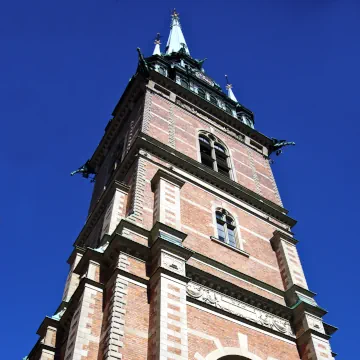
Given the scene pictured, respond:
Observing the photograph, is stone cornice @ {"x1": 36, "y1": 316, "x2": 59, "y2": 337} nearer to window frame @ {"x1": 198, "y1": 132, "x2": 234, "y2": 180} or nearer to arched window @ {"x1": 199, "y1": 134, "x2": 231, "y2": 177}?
window frame @ {"x1": 198, "y1": 132, "x2": 234, "y2": 180}

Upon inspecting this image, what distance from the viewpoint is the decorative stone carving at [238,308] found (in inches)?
679

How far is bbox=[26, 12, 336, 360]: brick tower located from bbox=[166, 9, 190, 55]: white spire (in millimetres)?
18894

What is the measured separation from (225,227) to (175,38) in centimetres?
3574

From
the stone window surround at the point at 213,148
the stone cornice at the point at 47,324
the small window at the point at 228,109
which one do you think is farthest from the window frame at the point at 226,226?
the small window at the point at 228,109

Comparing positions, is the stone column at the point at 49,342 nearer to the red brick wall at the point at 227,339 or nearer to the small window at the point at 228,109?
the red brick wall at the point at 227,339

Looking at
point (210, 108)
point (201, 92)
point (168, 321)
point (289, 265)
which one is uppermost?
point (201, 92)

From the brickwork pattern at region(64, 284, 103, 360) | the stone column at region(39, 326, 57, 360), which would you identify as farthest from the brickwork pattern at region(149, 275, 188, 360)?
the stone column at region(39, 326, 57, 360)

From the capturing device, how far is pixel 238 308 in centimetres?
1803

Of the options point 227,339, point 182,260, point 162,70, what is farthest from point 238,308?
point 162,70

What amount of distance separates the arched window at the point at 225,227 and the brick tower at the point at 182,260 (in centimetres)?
6

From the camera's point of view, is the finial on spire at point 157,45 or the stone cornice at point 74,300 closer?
the stone cornice at point 74,300

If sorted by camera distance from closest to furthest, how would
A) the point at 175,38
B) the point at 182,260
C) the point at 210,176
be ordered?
the point at 182,260 → the point at 210,176 → the point at 175,38

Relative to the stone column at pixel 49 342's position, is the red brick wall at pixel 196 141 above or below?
above

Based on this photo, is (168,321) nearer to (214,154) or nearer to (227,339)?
(227,339)
